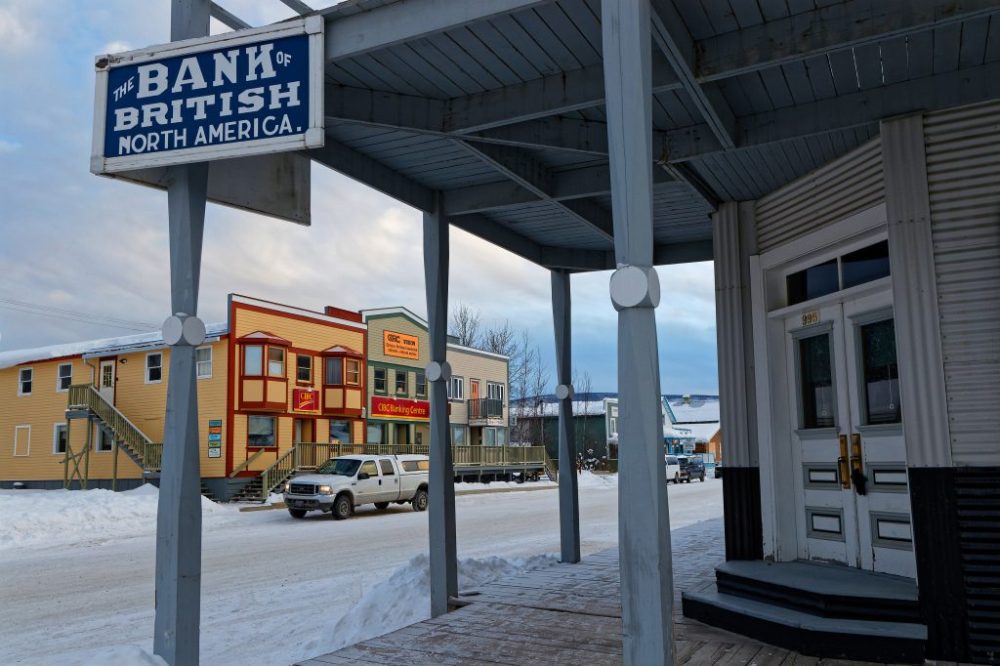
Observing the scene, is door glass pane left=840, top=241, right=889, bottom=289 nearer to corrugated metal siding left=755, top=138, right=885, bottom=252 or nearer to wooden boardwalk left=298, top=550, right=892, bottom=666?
corrugated metal siding left=755, top=138, right=885, bottom=252

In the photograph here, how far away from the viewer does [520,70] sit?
265 inches

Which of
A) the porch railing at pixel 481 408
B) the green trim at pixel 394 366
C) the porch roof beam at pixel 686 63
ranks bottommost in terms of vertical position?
the porch railing at pixel 481 408

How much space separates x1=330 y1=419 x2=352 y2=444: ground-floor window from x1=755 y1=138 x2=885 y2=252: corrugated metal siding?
2946cm

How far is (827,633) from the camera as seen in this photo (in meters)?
5.81

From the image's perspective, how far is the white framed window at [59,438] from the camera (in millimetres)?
35781

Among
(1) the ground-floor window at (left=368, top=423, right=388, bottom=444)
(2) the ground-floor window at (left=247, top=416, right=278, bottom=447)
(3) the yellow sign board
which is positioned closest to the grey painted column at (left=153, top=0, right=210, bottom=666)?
(2) the ground-floor window at (left=247, top=416, right=278, bottom=447)

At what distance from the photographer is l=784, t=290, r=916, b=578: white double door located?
23.0 ft

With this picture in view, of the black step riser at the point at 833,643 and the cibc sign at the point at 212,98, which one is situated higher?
the cibc sign at the point at 212,98

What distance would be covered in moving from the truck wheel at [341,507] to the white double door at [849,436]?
1690cm

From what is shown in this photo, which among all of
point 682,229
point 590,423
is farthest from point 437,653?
point 590,423

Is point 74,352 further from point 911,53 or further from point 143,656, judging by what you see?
point 911,53

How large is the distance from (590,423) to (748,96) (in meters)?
61.7

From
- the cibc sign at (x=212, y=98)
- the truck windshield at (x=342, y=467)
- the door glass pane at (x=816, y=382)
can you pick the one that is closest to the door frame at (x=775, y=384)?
the door glass pane at (x=816, y=382)

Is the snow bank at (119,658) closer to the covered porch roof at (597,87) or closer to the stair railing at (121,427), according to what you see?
the covered porch roof at (597,87)
